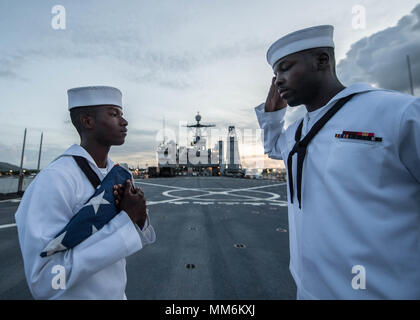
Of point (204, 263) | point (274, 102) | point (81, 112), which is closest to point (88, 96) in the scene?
point (81, 112)

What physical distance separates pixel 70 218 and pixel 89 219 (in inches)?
7.6

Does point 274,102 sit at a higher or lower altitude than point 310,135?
higher

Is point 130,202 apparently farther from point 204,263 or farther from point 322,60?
point 204,263

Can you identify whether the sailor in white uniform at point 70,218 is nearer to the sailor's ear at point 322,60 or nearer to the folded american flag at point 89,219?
the folded american flag at point 89,219

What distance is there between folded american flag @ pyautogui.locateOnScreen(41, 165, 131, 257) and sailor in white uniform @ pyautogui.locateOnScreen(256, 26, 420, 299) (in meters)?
1.23

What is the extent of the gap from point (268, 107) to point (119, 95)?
1.42 metres

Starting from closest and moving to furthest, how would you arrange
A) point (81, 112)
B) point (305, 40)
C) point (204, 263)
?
point (305, 40) → point (81, 112) → point (204, 263)

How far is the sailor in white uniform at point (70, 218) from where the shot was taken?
3.33 feet

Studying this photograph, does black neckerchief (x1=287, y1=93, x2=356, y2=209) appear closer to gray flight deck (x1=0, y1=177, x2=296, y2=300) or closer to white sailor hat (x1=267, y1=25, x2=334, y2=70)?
white sailor hat (x1=267, y1=25, x2=334, y2=70)

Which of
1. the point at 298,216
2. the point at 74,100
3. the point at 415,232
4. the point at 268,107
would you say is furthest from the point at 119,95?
the point at 415,232

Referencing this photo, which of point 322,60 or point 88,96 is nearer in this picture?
point 322,60

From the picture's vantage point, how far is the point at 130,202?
51.3 inches

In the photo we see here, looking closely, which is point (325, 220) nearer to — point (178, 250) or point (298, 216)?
point (298, 216)

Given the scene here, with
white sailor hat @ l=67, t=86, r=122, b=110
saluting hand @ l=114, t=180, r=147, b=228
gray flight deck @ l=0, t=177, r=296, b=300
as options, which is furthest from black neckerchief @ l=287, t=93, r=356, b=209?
gray flight deck @ l=0, t=177, r=296, b=300
